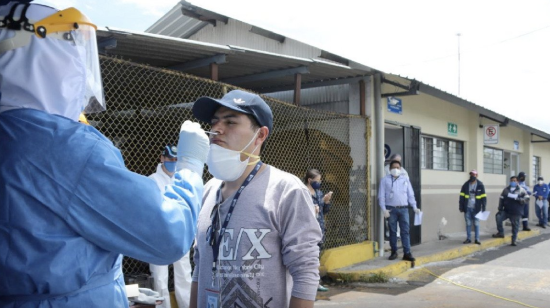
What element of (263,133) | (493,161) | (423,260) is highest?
(493,161)

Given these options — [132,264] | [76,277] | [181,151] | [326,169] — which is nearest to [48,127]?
[76,277]

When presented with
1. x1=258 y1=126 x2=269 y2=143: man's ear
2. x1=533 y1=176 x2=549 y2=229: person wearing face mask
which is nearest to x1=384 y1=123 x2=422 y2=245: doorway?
x1=258 y1=126 x2=269 y2=143: man's ear

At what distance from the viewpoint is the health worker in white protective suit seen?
4.94ft

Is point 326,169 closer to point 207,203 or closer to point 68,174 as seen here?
point 207,203

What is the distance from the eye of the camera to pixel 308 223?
7.74ft

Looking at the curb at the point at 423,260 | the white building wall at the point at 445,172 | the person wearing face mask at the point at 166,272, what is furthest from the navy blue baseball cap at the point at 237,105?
the white building wall at the point at 445,172

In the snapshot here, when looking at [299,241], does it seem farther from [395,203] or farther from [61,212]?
[395,203]

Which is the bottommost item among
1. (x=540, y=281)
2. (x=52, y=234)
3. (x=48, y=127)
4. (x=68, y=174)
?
(x=540, y=281)

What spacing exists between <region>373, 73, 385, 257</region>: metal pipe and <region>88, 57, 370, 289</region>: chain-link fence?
1.02 ft

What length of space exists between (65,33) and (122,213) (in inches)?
25.6

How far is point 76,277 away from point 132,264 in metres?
5.65

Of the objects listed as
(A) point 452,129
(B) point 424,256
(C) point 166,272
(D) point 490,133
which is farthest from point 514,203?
(C) point 166,272

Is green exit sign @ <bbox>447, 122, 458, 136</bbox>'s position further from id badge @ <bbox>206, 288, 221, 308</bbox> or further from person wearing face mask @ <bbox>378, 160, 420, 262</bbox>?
id badge @ <bbox>206, 288, 221, 308</bbox>

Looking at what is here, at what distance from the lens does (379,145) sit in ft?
33.9
